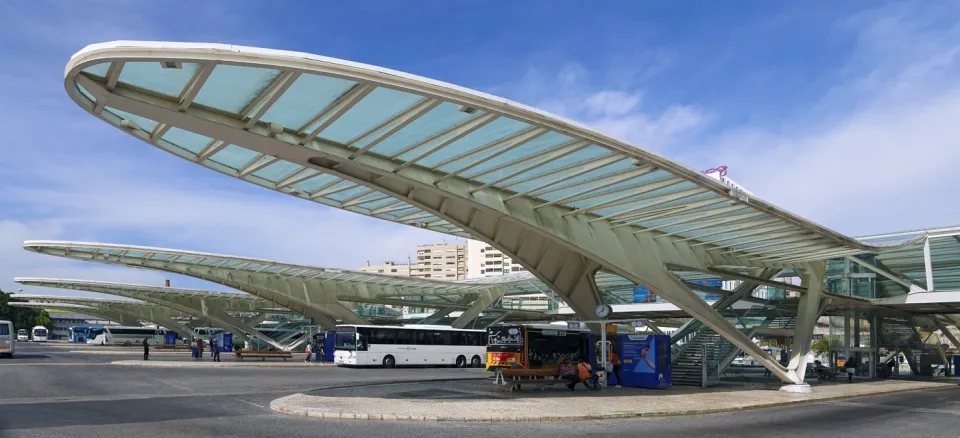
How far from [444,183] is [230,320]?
52412 mm

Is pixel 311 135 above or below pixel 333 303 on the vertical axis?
above

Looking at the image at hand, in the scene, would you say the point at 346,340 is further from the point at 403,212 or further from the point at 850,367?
the point at 850,367

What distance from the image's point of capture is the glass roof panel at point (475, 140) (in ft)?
45.3

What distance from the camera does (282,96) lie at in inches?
495

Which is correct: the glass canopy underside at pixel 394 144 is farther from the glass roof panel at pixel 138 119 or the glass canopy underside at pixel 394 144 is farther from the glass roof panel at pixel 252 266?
the glass roof panel at pixel 252 266

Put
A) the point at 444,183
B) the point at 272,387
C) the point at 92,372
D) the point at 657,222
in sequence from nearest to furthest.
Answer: the point at 444,183
the point at 657,222
the point at 272,387
the point at 92,372

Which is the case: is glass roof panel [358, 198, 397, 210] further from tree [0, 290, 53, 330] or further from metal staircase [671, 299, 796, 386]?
tree [0, 290, 53, 330]

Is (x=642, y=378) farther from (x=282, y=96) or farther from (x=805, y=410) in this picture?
(x=282, y=96)

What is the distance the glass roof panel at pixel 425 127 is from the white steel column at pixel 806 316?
18246mm

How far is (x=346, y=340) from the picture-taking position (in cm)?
3872

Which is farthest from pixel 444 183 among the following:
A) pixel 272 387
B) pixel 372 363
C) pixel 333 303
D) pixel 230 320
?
pixel 230 320

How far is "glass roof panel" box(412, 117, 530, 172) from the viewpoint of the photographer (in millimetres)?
13812

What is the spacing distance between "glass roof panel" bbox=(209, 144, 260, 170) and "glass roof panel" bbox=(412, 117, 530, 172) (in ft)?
12.3

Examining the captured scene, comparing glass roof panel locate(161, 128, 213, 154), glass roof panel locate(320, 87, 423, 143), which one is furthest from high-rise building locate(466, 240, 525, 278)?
glass roof panel locate(320, 87, 423, 143)
